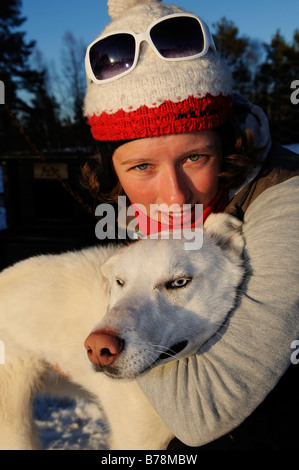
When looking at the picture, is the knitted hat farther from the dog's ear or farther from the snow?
the snow

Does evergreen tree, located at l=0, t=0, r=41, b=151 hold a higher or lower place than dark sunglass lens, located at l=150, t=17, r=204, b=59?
higher

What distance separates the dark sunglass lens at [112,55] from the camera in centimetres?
146

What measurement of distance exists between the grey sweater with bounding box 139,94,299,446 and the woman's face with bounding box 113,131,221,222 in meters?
0.35

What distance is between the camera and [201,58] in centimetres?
147

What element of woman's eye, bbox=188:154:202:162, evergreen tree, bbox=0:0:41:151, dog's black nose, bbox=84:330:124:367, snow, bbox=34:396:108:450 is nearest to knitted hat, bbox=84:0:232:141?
woman's eye, bbox=188:154:202:162

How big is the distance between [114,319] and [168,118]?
2.53ft

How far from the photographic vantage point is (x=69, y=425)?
10.1 ft

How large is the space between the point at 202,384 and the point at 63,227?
Result: 160 inches

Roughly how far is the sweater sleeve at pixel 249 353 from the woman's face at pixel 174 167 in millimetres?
359

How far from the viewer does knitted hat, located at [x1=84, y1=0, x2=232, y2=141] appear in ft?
4.53

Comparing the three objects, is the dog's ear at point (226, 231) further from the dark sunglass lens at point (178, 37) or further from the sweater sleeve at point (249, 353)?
the dark sunglass lens at point (178, 37)

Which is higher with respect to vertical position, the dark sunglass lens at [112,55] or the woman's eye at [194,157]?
the dark sunglass lens at [112,55]

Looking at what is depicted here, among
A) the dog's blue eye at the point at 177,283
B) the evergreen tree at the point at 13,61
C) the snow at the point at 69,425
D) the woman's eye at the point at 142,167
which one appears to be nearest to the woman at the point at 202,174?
the woman's eye at the point at 142,167

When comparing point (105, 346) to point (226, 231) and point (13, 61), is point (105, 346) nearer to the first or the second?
point (226, 231)
